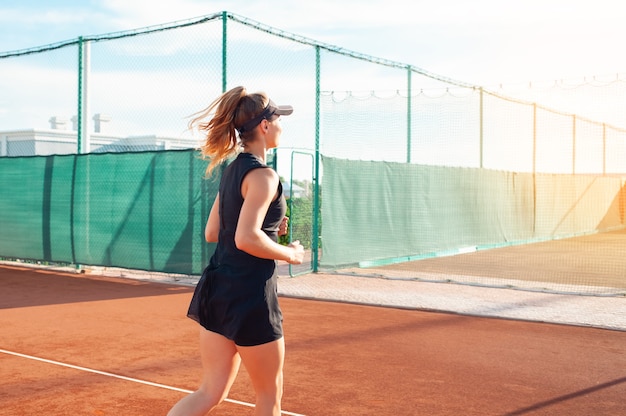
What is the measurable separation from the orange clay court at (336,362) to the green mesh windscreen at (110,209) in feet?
6.85

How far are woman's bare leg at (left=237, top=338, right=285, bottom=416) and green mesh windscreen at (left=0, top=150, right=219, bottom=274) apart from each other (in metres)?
7.86

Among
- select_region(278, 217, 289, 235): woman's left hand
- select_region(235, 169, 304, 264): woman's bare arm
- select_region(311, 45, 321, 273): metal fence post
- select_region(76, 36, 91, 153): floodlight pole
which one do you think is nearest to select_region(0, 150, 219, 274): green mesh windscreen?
select_region(76, 36, 91, 153): floodlight pole

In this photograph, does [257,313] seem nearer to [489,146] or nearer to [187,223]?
[187,223]

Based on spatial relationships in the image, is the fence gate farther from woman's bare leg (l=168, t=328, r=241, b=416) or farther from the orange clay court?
woman's bare leg (l=168, t=328, r=241, b=416)

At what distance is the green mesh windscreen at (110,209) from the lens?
1095cm

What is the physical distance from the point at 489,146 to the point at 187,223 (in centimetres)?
873

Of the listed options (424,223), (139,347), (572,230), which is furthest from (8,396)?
(572,230)

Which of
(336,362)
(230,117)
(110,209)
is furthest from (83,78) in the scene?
(230,117)

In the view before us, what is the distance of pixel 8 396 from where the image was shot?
16.0 ft

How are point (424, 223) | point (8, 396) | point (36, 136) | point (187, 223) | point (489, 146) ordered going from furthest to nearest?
A: point (36, 136) < point (489, 146) < point (424, 223) < point (187, 223) < point (8, 396)

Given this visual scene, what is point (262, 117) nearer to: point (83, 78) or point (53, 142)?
point (83, 78)

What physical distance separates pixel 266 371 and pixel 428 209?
12.4 m

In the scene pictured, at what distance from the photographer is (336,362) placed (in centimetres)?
598

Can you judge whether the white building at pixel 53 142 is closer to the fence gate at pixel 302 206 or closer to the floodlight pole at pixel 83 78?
the fence gate at pixel 302 206
